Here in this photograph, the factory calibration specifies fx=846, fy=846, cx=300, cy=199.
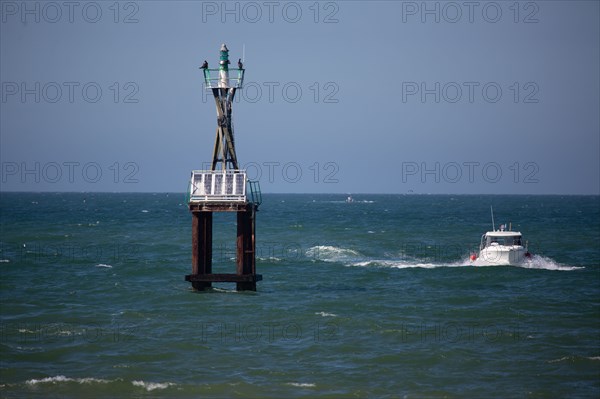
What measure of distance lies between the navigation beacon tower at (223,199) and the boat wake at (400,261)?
20080mm

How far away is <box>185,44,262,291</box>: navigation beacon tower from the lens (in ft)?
116

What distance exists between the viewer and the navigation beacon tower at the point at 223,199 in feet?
116

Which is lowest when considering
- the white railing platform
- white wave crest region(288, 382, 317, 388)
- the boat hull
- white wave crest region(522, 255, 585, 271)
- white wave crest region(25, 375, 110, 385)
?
white wave crest region(288, 382, 317, 388)

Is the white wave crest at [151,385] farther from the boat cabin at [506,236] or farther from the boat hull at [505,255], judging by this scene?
the boat hull at [505,255]

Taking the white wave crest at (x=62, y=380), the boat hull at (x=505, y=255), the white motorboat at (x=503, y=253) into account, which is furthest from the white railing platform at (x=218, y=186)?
the boat hull at (x=505, y=255)

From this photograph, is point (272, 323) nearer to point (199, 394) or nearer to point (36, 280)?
point (199, 394)

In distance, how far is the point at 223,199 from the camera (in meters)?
35.3

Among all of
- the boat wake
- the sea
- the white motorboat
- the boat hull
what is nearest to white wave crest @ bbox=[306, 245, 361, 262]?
the boat wake

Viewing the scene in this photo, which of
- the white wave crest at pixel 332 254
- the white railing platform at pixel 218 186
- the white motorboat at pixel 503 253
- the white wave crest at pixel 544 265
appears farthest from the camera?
the white wave crest at pixel 332 254

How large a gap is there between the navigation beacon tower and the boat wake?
65.9ft

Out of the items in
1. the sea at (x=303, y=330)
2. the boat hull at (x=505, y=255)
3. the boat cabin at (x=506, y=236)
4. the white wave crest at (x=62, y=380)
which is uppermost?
the boat cabin at (x=506, y=236)

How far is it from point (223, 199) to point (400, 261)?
86.0 feet

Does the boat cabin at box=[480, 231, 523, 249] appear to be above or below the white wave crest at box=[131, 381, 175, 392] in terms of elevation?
above

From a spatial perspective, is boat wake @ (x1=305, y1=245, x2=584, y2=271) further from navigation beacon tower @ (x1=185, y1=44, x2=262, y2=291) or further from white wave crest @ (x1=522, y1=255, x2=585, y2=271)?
navigation beacon tower @ (x1=185, y1=44, x2=262, y2=291)
